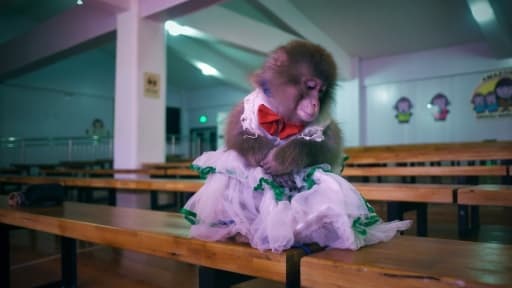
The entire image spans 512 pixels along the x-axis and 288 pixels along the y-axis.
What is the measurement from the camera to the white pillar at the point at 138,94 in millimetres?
4250

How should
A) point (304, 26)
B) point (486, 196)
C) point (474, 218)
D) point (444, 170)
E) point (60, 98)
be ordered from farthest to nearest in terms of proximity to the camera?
point (60, 98)
point (304, 26)
point (474, 218)
point (444, 170)
point (486, 196)

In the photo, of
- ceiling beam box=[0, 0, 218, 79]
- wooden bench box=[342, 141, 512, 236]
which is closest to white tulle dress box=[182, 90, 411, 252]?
wooden bench box=[342, 141, 512, 236]

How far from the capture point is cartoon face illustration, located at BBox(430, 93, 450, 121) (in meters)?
7.34

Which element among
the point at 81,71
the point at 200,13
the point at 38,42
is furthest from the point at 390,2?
the point at 81,71

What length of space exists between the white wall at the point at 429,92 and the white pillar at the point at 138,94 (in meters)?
4.94

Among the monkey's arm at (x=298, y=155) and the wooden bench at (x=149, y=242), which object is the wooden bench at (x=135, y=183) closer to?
the wooden bench at (x=149, y=242)

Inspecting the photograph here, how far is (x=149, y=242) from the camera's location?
1038mm

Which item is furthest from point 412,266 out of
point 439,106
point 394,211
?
point 439,106

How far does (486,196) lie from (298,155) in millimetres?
829

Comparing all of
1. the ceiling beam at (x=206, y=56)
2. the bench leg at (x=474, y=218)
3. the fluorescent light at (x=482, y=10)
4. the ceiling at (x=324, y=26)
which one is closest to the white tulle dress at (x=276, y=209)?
the bench leg at (x=474, y=218)

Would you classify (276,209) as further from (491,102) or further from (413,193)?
(491,102)

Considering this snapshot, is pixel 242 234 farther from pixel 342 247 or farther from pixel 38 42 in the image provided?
pixel 38 42

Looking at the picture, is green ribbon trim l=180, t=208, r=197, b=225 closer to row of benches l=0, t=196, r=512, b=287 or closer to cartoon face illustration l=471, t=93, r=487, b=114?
row of benches l=0, t=196, r=512, b=287

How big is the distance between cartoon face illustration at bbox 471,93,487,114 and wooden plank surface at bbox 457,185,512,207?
6475mm
